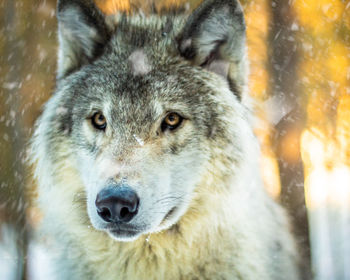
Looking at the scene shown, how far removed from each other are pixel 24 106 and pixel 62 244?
378 cm

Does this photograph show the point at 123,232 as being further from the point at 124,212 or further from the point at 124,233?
the point at 124,212

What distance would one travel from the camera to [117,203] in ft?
6.94

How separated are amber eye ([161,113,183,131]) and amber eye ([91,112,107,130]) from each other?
1.52 ft

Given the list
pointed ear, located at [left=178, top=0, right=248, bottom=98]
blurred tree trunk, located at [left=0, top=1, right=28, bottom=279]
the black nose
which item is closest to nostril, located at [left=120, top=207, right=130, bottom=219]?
the black nose

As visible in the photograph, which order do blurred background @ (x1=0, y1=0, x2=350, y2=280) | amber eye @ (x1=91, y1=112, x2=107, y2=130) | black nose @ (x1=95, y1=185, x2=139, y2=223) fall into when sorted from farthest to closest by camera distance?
1. blurred background @ (x1=0, y1=0, x2=350, y2=280)
2. amber eye @ (x1=91, y1=112, x2=107, y2=130)
3. black nose @ (x1=95, y1=185, x2=139, y2=223)

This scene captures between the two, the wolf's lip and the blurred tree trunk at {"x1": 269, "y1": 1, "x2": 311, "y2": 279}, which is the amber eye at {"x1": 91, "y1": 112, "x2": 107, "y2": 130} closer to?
the wolf's lip

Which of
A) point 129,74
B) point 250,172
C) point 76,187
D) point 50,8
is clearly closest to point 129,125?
point 129,74

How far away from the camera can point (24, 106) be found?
20.2 ft

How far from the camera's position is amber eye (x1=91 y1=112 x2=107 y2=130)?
9.22ft

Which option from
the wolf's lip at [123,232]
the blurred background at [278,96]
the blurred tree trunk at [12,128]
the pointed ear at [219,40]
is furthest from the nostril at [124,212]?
the blurred tree trunk at [12,128]

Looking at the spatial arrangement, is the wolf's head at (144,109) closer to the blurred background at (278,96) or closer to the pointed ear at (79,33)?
the pointed ear at (79,33)

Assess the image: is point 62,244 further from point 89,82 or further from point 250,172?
point 250,172

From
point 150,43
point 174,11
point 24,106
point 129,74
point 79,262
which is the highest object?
point 174,11

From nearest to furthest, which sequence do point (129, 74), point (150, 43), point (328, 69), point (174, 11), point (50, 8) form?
point (129, 74)
point (150, 43)
point (174, 11)
point (328, 69)
point (50, 8)
